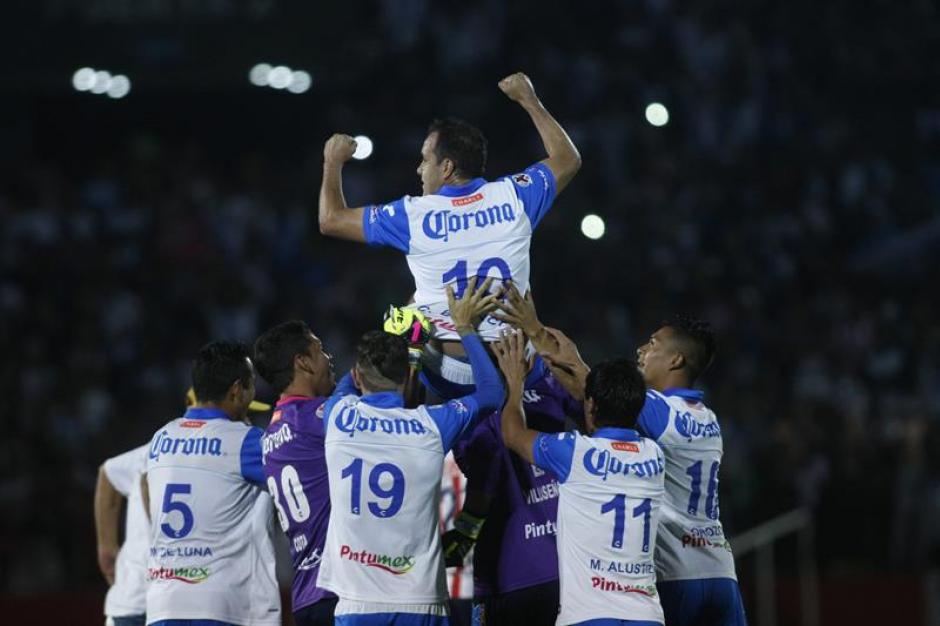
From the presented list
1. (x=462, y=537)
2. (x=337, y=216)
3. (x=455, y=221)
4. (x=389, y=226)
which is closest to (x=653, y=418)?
(x=462, y=537)

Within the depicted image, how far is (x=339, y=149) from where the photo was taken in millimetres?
8039

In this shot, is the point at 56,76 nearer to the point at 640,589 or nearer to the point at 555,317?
the point at 555,317

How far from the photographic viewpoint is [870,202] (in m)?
18.2

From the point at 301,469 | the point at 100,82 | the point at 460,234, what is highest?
the point at 100,82

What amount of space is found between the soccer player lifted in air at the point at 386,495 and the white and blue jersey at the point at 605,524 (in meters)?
0.53

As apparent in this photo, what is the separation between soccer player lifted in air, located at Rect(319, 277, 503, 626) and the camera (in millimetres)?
7176

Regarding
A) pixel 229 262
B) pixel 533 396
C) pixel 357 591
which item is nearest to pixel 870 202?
pixel 229 262

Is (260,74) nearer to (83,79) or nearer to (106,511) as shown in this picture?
(83,79)

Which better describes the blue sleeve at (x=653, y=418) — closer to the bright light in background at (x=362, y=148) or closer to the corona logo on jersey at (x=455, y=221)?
the corona logo on jersey at (x=455, y=221)

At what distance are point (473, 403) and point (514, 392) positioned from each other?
315mm

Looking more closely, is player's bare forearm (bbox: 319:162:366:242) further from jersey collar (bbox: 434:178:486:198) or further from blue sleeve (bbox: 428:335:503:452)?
blue sleeve (bbox: 428:335:503:452)

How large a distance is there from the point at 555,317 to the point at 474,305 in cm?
884

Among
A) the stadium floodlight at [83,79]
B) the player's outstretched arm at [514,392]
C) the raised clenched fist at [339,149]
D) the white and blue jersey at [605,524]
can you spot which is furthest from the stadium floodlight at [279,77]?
the white and blue jersey at [605,524]

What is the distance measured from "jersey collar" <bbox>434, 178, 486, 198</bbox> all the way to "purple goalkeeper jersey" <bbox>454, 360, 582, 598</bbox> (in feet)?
3.71
